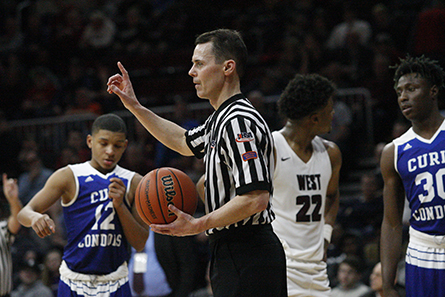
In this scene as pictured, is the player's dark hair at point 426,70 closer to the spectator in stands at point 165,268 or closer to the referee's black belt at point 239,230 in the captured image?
the referee's black belt at point 239,230

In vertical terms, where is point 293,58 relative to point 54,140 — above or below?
above

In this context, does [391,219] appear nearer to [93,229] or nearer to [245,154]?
[245,154]

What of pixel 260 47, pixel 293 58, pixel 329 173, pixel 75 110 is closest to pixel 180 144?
pixel 329 173

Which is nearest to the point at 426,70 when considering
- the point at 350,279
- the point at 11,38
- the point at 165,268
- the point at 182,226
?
the point at 182,226

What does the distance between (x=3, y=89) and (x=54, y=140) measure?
2196 mm

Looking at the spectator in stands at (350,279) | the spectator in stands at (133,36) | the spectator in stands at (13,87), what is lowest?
the spectator in stands at (350,279)

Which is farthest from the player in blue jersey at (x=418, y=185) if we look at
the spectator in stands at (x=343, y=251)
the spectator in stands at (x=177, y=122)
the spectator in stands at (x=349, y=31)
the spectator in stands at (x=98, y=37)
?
the spectator in stands at (x=98, y=37)

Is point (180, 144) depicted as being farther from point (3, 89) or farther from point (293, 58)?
point (3, 89)

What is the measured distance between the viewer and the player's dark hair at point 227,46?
3.32m

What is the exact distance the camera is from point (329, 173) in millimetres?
4777

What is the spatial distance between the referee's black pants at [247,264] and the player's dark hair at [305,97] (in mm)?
1753

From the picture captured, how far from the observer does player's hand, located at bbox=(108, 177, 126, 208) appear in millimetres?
4379

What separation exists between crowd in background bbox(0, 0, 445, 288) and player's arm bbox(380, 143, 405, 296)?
268 cm

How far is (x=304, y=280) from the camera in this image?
14.5 ft
